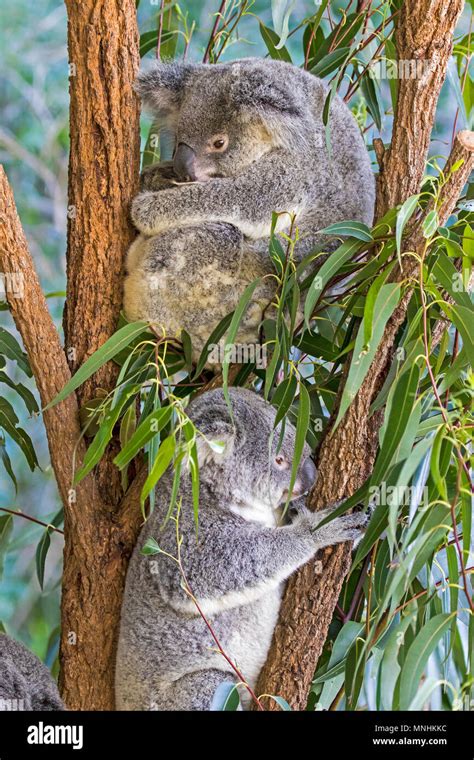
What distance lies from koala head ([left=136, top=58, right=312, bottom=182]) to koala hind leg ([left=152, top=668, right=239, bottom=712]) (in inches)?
55.9

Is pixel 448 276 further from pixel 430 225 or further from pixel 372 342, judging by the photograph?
pixel 372 342

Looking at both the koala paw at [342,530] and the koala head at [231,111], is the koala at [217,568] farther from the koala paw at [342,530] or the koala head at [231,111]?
the koala head at [231,111]

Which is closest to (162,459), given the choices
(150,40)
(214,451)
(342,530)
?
(214,451)

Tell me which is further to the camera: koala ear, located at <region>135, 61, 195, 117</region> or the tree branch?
koala ear, located at <region>135, 61, 195, 117</region>

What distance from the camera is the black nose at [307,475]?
235 cm

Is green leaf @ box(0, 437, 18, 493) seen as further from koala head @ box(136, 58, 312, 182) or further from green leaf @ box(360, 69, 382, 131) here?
green leaf @ box(360, 69, 382, 131)

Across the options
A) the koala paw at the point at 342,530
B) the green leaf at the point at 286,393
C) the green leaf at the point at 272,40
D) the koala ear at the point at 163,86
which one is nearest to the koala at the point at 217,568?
the koala paw at the point at 342,530

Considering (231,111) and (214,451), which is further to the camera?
(231,111)

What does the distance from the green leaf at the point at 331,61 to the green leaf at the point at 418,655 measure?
1.67m

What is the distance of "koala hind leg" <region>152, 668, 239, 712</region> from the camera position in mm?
2275

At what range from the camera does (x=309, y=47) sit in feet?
9.91

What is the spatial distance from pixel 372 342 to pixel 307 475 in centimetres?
59

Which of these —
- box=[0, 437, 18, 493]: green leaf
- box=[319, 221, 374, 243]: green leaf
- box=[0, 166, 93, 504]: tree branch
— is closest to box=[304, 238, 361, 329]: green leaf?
box=[319, 221, 374, 243]: green leaf

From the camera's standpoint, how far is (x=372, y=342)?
Result: 1.88 meters
